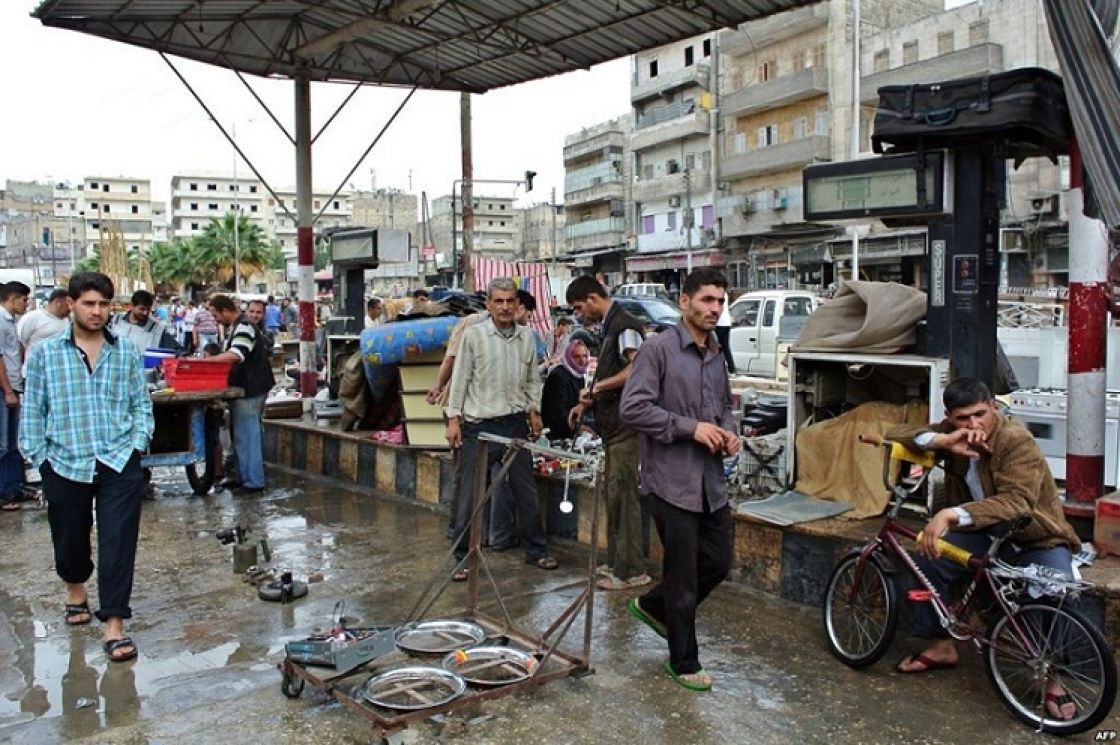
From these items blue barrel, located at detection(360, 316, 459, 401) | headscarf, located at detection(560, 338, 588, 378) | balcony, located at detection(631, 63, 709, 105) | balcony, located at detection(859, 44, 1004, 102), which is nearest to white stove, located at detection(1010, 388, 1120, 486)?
headscarf, located at detection(560, 338, 588, 378)

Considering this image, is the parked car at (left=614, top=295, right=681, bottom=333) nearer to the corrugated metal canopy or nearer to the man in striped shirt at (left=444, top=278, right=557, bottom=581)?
the corrugated metal canopy

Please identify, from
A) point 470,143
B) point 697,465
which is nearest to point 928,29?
point 470,143

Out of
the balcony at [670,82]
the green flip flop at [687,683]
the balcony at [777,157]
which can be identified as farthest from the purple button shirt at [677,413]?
the balcony at [670,82]

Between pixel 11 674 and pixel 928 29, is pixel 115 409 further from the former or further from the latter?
pixel 928 29

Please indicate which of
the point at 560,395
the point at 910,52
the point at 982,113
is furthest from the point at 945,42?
the point at 982,113

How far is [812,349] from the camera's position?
605cm

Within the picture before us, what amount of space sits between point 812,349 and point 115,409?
4.14 meters

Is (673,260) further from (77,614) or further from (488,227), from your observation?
(488,227)

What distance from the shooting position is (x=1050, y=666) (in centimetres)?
377

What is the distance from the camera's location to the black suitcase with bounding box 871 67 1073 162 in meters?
4.96

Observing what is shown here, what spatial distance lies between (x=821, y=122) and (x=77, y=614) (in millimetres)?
37889

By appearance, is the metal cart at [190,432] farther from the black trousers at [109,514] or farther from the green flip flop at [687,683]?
the green flip flop at [687,683]

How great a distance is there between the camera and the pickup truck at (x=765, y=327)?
17906 millimetres

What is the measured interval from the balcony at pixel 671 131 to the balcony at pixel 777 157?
96.2 inches
